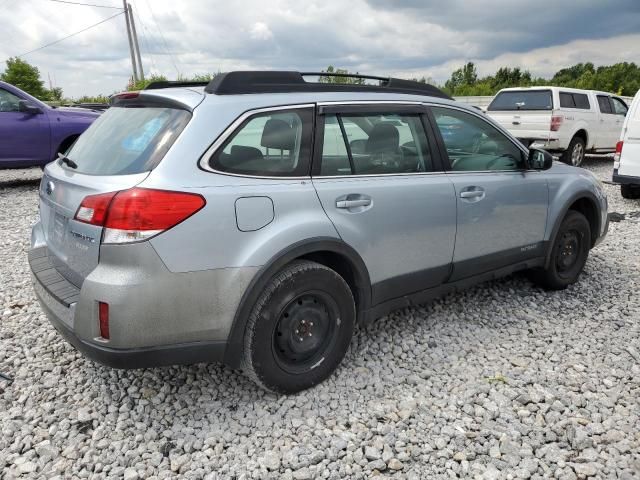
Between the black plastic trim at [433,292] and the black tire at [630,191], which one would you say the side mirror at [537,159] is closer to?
the black plastic trim at [433,292]

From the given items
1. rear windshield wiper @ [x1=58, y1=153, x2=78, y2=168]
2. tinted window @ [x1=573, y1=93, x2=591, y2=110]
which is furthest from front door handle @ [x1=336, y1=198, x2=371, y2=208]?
tinted window @ [x1=573, y1=93, x2=591, y2=110]

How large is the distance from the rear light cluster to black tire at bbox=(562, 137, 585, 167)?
1165 cm

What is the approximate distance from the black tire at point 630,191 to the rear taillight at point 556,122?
2.90 metres

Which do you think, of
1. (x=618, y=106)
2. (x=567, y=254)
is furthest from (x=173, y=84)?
(x=618, y=106)

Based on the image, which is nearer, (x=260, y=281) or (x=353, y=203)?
(x=260, y=281)

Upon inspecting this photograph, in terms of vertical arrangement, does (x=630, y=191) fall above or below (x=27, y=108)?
below

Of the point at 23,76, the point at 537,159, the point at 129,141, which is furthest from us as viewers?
the point at 23,76

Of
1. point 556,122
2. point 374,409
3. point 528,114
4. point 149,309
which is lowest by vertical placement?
point 374,409

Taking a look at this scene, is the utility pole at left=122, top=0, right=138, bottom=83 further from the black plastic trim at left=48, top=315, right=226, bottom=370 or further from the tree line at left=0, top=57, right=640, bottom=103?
the black plastic trim at left=48, top=315, right=226, bottom=370

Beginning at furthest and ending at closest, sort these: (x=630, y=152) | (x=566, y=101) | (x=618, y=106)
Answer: (x=618, y=106)
(x=566, y=101)
(x=630, y=152)

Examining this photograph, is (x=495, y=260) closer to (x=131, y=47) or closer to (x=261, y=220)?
(x=261, y=220)

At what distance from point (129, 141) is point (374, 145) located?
4.67 feet

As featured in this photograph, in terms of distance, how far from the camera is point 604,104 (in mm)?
13117

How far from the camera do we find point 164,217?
232 centimetres
